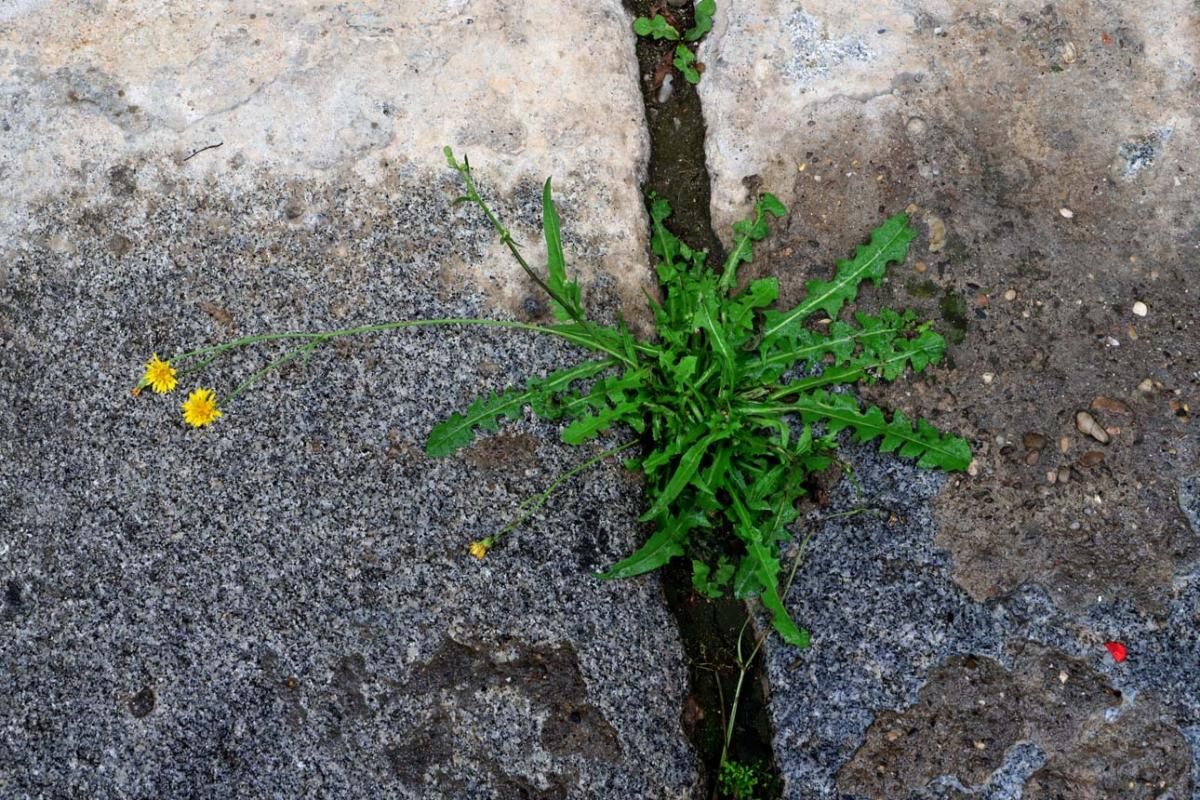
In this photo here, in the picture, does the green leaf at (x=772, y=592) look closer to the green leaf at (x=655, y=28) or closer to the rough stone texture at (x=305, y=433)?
the rough stone texture at (x=305, y=433)

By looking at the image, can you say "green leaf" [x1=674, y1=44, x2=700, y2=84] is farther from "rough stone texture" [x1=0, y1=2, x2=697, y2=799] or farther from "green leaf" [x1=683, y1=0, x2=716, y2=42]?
"rough stone texture" [x1=0, y1=2, x2=697, y2=799]

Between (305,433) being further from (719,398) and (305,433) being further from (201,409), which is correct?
(719,398)

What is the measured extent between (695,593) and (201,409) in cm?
135

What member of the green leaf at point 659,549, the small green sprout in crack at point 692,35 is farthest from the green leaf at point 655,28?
the green leaf at point 659,549

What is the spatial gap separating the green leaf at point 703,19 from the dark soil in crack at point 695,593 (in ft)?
0.17

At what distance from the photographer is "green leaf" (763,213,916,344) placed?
246 centimetres

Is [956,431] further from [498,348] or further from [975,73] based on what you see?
[498,348]

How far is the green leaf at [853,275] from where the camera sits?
8.07ft

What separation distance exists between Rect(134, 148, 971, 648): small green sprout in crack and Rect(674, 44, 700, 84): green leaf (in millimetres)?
469

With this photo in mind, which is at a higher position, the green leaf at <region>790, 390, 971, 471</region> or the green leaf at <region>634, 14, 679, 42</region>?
the green leaf at <region>634, 14, 679, 42</region>

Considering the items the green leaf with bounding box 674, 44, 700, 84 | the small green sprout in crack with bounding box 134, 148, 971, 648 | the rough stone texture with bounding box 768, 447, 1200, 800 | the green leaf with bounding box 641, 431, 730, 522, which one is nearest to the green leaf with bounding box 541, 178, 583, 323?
the small green sprout in crack with bounding box 134, 148, 971, 648

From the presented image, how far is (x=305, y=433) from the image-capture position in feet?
8.00

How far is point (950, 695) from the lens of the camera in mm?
2314

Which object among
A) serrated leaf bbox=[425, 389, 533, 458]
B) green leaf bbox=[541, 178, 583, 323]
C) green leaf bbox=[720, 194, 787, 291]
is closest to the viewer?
green leaf bbox=[541, 178, 583, 323]
